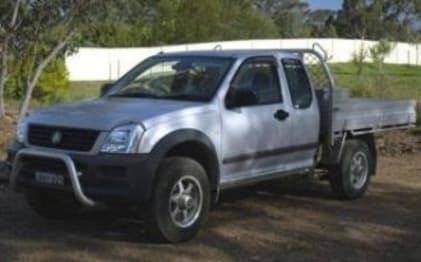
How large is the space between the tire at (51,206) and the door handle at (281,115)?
2.14 m

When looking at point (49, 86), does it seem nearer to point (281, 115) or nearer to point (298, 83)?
point (298, 83)

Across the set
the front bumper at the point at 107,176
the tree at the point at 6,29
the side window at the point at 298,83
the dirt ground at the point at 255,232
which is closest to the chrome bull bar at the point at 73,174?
the front bumper at the point at 107,176

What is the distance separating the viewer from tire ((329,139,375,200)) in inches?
404

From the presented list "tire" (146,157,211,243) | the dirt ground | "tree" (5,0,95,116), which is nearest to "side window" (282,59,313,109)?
the dirt ground

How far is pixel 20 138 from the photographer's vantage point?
8.18 m

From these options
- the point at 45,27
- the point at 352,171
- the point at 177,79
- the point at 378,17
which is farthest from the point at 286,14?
the point at 177,79

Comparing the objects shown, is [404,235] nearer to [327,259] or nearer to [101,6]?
[327,259]

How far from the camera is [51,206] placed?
8797 millimetres

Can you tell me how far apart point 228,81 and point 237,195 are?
2287 mm

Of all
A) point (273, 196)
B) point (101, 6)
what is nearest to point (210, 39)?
point (101, 6)

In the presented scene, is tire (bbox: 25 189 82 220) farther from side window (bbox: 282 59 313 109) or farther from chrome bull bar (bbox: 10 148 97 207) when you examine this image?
side window (bbox: 282 59 313 109)

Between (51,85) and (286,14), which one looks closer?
(51,85)

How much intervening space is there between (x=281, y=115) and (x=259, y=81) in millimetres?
403

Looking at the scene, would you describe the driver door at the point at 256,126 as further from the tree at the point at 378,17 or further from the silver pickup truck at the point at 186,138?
the tree at the point at 378,17
